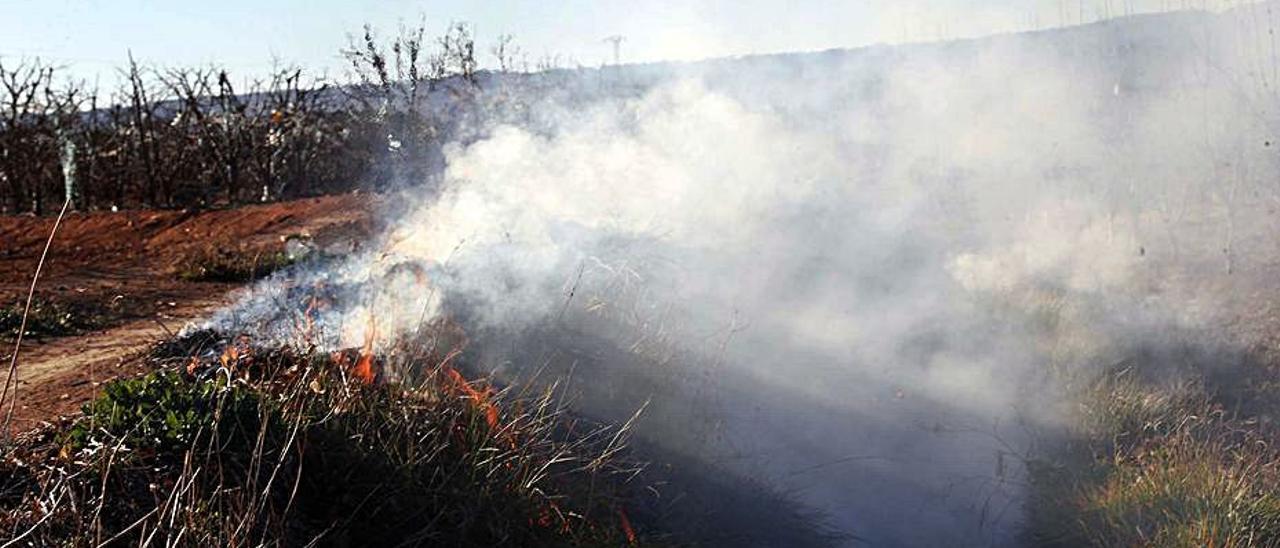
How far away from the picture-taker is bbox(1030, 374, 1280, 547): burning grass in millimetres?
5316

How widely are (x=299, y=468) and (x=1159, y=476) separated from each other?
4.91 m

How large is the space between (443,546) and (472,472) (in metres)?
0.37

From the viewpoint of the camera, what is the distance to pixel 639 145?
9461mm

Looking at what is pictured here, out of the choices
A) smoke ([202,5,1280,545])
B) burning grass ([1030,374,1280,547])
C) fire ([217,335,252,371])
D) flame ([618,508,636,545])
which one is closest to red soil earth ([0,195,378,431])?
fire ([217,335,252,371])

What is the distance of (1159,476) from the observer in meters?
5.80

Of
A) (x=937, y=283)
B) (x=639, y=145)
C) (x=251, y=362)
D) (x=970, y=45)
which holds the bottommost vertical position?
(x=937, y=283)

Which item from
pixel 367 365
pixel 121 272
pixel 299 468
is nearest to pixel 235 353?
pixel 367 365

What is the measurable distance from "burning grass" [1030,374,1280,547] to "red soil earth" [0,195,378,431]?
17.9 feet

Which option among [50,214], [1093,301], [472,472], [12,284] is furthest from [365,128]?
[472,472]

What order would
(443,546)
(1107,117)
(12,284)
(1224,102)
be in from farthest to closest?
(1107,117)
(1224,102)
(12,284)
(443,546)

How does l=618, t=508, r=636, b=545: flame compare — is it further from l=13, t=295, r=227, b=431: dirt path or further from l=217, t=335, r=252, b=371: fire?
l=13, t=295, r=227, b=431: dirt path

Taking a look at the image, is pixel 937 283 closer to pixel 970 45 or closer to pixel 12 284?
pixel 970 45

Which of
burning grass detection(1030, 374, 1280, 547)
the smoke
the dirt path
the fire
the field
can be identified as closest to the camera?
the field

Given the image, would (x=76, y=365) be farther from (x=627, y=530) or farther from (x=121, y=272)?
(x=121, y=272)
